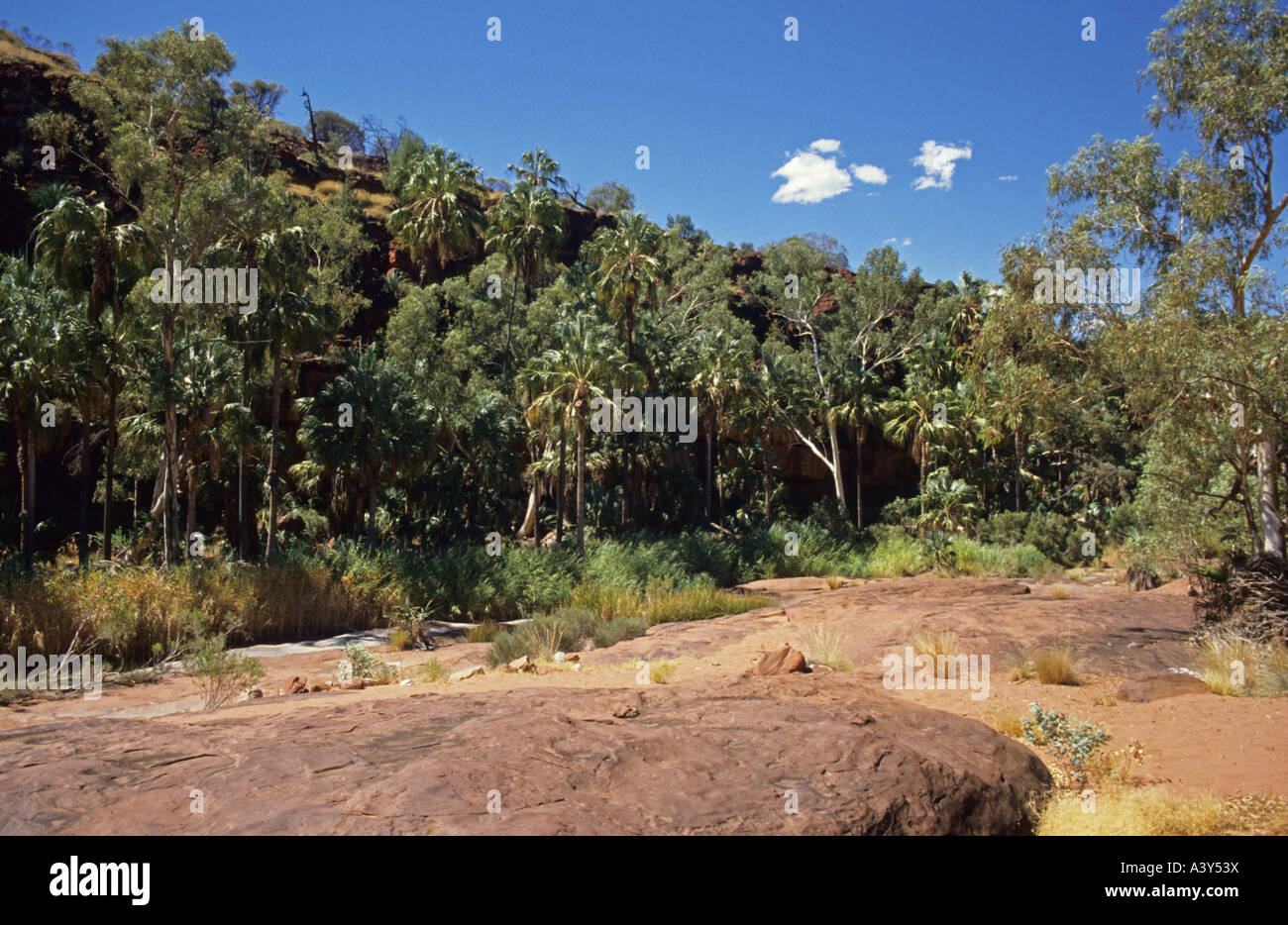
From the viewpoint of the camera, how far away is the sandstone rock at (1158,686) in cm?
1035

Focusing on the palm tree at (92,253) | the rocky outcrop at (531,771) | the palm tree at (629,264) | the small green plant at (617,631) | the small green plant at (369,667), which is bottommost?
the small green plant at (617,631)

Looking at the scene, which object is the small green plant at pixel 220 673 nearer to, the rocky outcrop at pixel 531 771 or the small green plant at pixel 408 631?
the rocky outcrop at pixel 531 771

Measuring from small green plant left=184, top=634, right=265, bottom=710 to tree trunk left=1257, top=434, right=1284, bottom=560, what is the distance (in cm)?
1563

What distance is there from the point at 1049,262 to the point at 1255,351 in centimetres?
379

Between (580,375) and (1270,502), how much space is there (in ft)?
60.0

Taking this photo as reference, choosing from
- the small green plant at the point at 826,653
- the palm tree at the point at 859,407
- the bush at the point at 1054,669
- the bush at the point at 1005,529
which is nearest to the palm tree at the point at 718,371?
the palm tree at the point at 859,407

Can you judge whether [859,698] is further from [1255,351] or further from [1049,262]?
[1049,262]

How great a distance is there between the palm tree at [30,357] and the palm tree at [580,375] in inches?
500

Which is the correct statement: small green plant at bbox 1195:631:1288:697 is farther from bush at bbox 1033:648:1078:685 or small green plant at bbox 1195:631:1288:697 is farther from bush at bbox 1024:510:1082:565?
bush at bbox 1024:510:1082:565

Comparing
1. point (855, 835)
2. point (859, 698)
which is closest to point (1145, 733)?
point (859, 698)

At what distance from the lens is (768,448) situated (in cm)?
3800

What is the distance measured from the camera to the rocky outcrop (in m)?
4.98

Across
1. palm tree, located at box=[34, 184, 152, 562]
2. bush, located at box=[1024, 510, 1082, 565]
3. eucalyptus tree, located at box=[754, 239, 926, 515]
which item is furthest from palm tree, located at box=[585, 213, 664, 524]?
bush, located at box=[1024, 510, 1082, 565]

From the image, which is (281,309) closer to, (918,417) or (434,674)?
(434,674)
